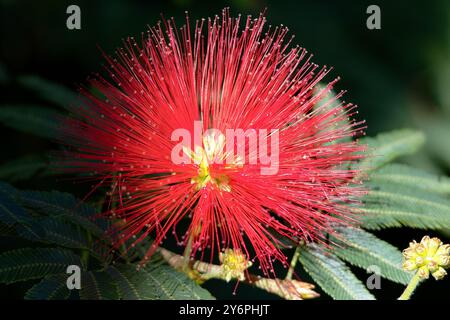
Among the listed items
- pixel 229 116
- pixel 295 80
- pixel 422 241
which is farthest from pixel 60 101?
pixel 422 241

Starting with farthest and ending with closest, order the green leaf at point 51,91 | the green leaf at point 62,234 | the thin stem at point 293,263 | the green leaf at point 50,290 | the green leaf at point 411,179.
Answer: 1. the green leaf at point 51,91
2. the green leaf at point 411,179
3. the thin stem at point 293,263
4. the green leaf at point 62,234
5. the green leaf at point 50,290

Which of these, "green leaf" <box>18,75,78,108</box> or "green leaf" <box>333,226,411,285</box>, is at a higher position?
"green leaf" <box>18,75,78,108</box>

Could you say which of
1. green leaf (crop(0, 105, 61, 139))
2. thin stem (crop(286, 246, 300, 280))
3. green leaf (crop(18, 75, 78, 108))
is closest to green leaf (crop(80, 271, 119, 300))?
thin stem (crop(286, 246, 300, 280))

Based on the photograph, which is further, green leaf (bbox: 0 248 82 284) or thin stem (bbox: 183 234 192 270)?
thin stem (bbox: 183 234 192 270)

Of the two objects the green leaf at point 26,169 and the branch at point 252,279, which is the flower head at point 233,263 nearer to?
the branch at point 252,279

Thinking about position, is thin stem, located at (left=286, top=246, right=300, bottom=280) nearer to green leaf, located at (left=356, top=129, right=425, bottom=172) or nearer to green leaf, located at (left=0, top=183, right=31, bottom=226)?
green leaf, located at (left=356, top=129, right=425, bottom=172)

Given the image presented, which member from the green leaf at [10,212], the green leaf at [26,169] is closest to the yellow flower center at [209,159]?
the green leaf at [10,212]
